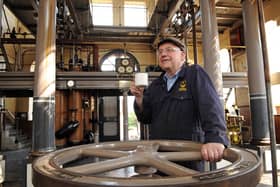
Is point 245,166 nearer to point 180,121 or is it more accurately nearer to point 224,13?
point 180,121

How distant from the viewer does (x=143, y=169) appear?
3.33ft

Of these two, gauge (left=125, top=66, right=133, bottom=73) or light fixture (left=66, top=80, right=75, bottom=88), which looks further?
gauge (left=125, top=66, right=133, bottom=73)

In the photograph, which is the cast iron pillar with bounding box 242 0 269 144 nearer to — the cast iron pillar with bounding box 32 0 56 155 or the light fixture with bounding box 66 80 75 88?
the light fixture with bounding box 66 80 75 88

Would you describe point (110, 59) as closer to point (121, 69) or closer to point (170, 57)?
point (121, 69)

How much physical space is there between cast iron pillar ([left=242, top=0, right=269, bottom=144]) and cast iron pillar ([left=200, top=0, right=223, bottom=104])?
27.8 inches

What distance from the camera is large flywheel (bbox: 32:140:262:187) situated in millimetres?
596

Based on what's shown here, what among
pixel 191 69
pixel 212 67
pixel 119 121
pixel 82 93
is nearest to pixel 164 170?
pixel 191 69

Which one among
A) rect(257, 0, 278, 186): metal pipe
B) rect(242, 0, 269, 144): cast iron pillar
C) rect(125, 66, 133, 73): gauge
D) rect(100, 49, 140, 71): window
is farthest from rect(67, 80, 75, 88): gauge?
rect(100, 49, 140, 71): window

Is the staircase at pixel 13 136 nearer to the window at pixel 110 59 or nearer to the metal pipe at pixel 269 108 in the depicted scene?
the window at pixel 110 59

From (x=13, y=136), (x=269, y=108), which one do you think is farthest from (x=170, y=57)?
(x=13, y=136)

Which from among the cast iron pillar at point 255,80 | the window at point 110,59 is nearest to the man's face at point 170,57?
the cast iron pillar at point 255,80

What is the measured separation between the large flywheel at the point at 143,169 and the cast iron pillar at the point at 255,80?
3.81 meters

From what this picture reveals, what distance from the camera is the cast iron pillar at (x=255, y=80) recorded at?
441 cm

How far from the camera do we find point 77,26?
7.16 metres
